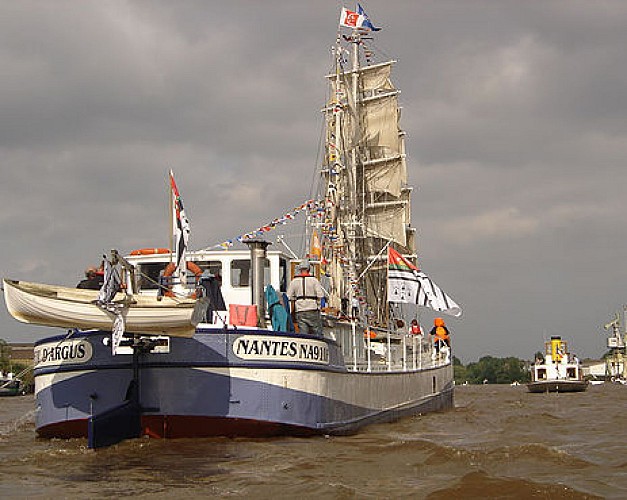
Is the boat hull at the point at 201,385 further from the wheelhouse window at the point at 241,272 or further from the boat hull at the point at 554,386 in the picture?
the boat hull at the point at 554,386

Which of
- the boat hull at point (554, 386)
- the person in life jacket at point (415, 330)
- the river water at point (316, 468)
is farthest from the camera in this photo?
the boat hull at point (554, 386)

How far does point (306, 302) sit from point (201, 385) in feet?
8.70

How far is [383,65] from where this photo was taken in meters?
45.8

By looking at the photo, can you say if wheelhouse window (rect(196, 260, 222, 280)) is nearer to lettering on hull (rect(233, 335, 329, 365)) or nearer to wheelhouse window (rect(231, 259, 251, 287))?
wheelhouse window (rect(231, 259, 251, 287))

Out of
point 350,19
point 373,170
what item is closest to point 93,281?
point 350,19

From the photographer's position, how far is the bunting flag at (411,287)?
22375 mm

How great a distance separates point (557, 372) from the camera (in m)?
65.2

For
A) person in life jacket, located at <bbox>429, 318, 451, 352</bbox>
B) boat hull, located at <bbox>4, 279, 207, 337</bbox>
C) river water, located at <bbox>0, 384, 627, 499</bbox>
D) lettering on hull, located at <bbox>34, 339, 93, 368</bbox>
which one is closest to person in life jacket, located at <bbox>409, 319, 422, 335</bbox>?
person in life jacket, located at <bbox>429, 318, 451, 352</bbox>

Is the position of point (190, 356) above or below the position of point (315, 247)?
below

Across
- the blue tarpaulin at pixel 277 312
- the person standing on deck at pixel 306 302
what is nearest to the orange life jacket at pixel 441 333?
the person standing on deck at pixel 306 302

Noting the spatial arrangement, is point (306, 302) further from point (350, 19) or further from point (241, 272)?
point (350, 19)

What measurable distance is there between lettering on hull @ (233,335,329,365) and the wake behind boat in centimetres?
4974

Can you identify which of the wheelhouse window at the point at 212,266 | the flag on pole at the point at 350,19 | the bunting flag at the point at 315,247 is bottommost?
the wheelhouse window at the point at 212,266

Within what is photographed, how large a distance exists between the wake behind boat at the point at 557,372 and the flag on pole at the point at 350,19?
106ft
